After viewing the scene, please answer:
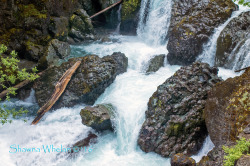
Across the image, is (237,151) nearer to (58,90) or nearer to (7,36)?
(58,90)

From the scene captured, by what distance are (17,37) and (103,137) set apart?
6.69 m

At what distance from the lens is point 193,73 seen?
6.76 m

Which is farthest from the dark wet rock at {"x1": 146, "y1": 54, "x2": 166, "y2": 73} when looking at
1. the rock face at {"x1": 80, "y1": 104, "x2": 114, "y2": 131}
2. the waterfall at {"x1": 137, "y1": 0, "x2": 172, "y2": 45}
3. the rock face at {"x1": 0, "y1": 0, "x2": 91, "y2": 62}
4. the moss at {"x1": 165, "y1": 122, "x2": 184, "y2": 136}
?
the rock face at {"x1": 0, "y1": 0, "x2": 91, "y2": 62}

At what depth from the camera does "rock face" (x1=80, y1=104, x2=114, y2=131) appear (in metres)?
6.53

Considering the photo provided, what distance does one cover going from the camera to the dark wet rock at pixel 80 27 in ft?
44.0

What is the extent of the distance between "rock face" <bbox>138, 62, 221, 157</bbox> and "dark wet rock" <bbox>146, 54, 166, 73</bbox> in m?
3.09

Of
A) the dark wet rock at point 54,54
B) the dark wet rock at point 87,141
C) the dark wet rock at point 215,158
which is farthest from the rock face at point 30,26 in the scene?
the dark wet rock at point 215,158

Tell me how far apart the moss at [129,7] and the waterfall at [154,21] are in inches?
17.1

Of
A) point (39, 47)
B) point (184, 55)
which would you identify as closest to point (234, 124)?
point (184, 55)

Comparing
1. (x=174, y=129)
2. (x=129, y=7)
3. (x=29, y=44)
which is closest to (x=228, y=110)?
(x=174, y=129)

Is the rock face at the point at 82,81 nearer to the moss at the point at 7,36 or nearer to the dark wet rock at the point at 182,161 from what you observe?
the moss at the point at 7,36

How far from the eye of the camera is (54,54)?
10562 mm

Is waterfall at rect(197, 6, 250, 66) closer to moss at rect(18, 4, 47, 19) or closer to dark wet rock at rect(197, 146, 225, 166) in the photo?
dark wet rock at rect(197, 146, 225, 166)

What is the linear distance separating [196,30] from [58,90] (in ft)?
21.7
